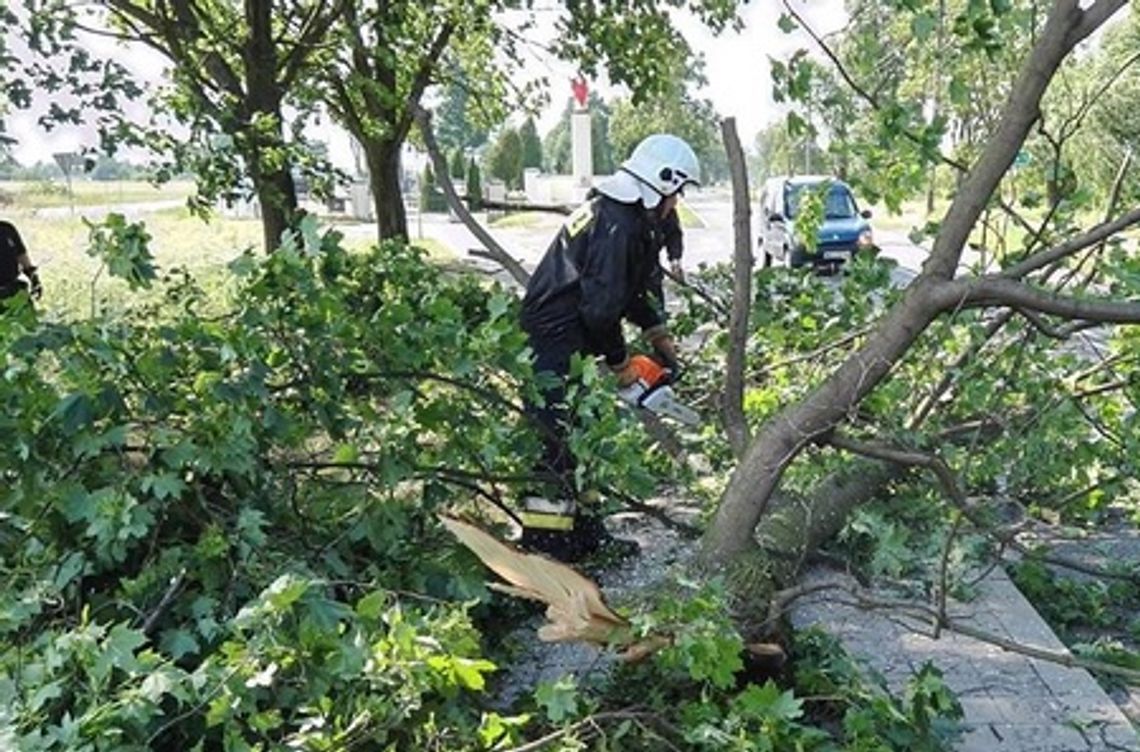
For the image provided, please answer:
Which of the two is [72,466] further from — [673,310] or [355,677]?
[673,310]

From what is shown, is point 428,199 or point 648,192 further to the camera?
point 428,199

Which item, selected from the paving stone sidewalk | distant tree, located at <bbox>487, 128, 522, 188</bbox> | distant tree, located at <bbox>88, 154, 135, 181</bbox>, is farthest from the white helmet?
distant tree, located at <bbox>487, 128, 522, 188</bbox>

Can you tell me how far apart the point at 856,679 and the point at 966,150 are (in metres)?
1.87

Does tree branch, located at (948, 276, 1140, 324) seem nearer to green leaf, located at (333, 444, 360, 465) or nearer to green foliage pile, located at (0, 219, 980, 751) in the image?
green foliage pile, located at (0, 219, 980, 751)

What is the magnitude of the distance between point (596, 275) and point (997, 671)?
Result: 1956 millimetres

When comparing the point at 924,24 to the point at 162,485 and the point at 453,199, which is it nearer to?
the point at 162,485

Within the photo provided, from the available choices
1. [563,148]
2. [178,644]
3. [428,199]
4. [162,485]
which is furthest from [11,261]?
[563,148]

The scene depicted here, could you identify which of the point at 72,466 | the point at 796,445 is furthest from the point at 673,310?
the point at 72,466

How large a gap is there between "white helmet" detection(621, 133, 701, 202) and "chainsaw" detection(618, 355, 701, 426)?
2.17ft

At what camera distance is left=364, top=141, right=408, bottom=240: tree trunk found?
11.4m

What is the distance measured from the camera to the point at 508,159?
4272 centimetres

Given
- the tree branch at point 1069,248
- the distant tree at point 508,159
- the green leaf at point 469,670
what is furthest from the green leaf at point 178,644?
the distant tree at point 508,159

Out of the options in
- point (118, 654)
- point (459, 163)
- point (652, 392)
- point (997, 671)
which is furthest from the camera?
point (459, 163)

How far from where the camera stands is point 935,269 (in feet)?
9.07
